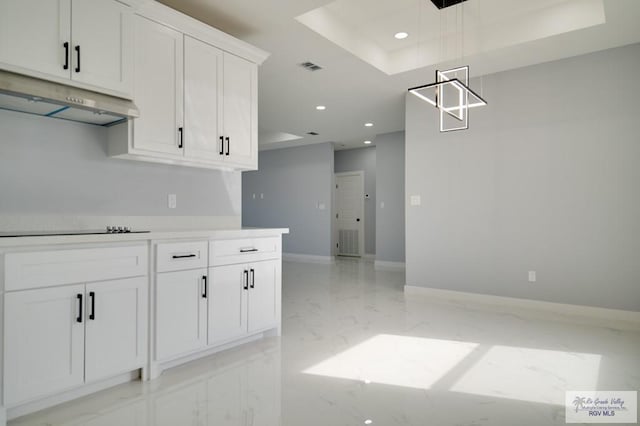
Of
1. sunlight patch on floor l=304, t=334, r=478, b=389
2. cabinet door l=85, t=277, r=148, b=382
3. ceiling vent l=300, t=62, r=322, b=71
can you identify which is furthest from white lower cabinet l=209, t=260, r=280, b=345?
ceiling vent l=300, t=62, r=322, b=71

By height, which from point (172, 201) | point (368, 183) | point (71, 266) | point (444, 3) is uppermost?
point (444, 3)

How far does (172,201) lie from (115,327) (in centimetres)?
119

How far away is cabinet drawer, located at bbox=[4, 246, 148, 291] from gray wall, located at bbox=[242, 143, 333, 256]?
6.42 m

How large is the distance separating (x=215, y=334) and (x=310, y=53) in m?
2.84

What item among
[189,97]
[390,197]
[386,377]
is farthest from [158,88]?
[390,197]

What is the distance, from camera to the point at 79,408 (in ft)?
6.91

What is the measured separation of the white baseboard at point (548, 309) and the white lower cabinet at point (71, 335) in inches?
145

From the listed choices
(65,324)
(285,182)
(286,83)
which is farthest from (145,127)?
(285,182)

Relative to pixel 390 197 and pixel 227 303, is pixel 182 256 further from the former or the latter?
pixel 390 197

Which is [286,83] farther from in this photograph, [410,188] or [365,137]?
[365,137]

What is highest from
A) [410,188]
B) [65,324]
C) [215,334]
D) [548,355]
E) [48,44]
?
[48,44]

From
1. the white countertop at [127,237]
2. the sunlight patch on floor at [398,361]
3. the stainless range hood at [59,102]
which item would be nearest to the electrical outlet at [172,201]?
the white countertop at [127,237]

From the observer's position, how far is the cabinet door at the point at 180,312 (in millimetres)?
2494

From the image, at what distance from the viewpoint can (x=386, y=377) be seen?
254cm
